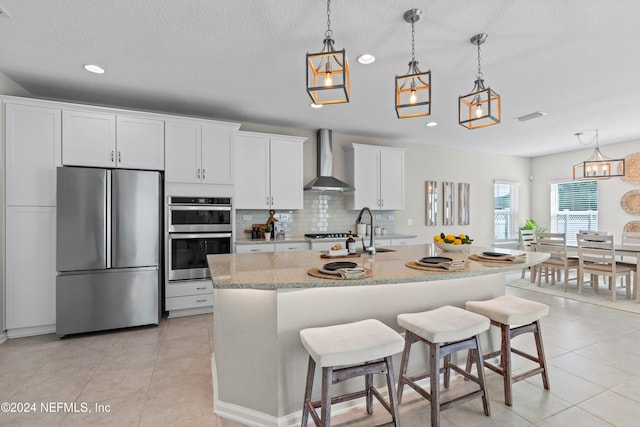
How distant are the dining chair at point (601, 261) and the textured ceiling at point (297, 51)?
1832mm

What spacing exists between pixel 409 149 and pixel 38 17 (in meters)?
5.26

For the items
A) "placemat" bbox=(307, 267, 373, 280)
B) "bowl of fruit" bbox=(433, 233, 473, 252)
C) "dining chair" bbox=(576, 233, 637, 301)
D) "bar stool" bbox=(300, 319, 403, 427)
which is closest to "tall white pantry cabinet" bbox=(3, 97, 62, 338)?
"placemat" bbox=(307, 267, 373, 280)

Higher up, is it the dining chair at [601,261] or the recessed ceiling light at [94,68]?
the recessed ceiling light at [94,68]

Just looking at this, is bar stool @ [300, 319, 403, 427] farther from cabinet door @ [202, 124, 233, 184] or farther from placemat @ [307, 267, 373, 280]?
cabinet door @ [202, 124, 233, 184]

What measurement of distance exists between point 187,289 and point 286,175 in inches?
80.4

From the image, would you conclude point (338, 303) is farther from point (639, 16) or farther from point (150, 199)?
point (639, 16)

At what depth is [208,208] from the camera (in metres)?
3.88

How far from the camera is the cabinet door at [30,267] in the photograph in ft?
10.3

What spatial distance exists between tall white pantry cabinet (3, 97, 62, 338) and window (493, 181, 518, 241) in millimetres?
7769

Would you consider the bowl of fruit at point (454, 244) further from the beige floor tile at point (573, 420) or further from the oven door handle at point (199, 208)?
the oven door handle at point (199, 208)

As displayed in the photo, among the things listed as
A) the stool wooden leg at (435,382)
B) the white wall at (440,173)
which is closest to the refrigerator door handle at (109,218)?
the white wall at (440,173)

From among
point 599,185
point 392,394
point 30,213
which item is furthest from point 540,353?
point 599,185

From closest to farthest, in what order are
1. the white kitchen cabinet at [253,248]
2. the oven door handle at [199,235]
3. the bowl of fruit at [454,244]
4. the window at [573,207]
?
1. the bowl of fruit at [454,244]
2. the oven door handle at [199,235]
3. the white kitchen cabinet at [253,248]
4. the window at [573,207]

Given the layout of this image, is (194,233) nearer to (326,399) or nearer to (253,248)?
(253,248)
